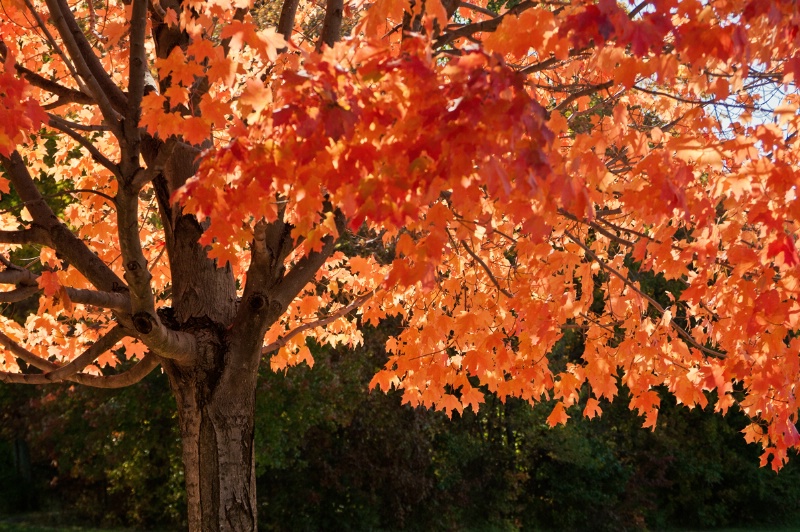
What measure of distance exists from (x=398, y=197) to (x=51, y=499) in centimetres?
1190

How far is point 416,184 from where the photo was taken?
2803mm

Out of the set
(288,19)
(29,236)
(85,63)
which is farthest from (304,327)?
(85,63)

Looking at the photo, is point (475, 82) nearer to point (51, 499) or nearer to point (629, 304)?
point (629, 304)

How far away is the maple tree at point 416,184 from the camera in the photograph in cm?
281

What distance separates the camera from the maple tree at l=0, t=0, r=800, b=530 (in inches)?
111

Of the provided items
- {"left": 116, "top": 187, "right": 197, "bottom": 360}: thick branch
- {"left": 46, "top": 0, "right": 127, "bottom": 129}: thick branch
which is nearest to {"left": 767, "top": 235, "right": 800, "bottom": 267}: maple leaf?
{"left": 116, "top": 187, "right": 197, "bottom": 360}: thick branch

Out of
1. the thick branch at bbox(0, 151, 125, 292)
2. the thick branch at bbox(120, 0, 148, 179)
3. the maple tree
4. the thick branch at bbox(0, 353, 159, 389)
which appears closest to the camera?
the maple tree

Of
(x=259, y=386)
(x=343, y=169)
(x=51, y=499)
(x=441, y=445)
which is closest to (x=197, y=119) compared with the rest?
(x=343, y=169)

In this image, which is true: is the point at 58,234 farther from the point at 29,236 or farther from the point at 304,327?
the point at 304,327

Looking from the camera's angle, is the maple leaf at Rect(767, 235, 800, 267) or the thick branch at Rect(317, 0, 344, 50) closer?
the maple leaf at Rect(767, 235, 800, 267)

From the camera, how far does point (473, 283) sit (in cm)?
586

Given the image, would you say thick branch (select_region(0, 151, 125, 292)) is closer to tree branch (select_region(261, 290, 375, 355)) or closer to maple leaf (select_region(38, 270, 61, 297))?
maple leaf (select_region(38, 270, 61, 297))

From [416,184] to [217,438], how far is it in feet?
6.93

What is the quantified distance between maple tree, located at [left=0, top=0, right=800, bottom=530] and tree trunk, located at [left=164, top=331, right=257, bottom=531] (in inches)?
0.4
